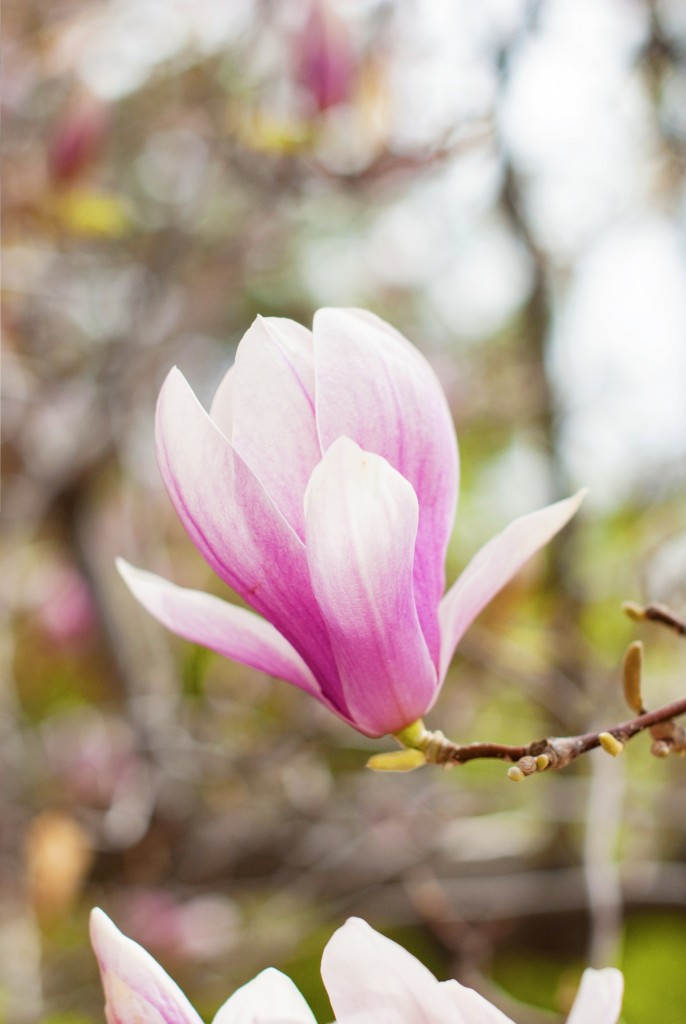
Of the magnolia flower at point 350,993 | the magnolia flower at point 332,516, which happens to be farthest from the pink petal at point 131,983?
the magnolia flower at point 332,516

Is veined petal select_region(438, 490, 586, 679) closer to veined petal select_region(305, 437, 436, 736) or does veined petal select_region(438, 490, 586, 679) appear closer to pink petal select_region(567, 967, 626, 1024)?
veined petal select_region(305, 437, 436, 736)

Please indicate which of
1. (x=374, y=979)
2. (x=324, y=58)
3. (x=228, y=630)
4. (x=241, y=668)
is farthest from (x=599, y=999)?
(x=241, y=668)

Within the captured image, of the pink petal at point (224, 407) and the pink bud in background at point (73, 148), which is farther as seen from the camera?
the pink bud in background at point (73, 148)

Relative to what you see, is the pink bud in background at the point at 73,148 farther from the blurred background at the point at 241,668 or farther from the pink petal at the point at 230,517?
the pink petal at the point at 230,517

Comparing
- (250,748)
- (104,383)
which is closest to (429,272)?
(104,383)

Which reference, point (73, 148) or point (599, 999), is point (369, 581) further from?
point (73, 148)

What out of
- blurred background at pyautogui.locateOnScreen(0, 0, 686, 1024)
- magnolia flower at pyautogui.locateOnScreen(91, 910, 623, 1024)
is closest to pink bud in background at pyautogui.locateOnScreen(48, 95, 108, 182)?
blurred background at pyautogui.locateOnScreen(0, 0, 686, 1024)
